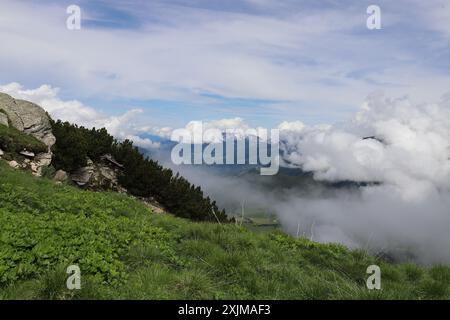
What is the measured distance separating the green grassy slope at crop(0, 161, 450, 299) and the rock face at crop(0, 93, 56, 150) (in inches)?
573

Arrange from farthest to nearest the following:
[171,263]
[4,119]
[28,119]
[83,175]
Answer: [28,119] < [83,175] < [4,119] < [171,263]

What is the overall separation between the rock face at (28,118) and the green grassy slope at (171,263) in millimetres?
14556

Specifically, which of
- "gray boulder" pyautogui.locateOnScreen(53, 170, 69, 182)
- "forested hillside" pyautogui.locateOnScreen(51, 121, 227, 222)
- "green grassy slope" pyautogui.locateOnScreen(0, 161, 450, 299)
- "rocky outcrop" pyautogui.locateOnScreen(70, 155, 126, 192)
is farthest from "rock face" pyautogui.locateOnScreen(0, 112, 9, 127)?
"green grassy slope" pyautogui.locateOnScreen(0, 161, 450, 299)

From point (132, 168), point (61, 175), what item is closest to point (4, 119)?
point (61, 175)

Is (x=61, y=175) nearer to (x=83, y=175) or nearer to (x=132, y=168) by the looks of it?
(x=83, y=175)

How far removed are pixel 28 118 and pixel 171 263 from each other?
2187cm

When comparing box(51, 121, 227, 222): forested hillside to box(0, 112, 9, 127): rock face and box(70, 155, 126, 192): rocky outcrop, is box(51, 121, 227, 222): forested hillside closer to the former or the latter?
box(70, 155, 126, 192): rocky outcrop

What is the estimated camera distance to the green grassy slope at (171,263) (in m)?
6.99

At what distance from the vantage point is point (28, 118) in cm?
2694

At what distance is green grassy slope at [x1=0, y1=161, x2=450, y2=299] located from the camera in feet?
22.9

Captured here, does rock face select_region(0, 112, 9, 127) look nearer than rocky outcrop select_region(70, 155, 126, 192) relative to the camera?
Yes

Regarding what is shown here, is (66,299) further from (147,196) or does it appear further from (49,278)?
(147,196)

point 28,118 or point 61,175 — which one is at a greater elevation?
point 28,118

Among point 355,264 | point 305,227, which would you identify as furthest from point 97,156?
point 355,264
